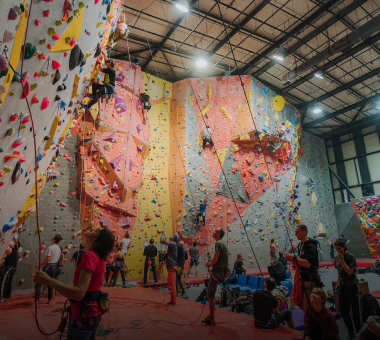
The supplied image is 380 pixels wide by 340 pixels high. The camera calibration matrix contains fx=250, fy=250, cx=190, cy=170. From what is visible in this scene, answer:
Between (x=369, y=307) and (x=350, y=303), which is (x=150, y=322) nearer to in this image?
(x=350, y=303)

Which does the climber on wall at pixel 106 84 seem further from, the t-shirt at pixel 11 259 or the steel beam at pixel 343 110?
the steel beam at pixel 343 110

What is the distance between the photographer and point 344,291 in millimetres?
2529

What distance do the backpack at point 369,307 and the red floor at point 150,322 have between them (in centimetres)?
67

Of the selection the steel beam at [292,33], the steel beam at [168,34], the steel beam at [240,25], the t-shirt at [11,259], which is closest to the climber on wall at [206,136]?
the steel beam at [240,25]

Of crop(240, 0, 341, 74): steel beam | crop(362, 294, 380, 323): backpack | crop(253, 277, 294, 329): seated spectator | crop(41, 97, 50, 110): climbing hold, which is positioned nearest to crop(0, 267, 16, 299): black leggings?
crop(41, 97, 50, 110): climbing hold

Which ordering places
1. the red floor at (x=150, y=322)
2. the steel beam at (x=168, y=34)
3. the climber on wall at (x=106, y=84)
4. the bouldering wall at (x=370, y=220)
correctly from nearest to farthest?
the red floor at (x=150, y=322), the climber on wall at (x=106, y=84), the steel beam at (x=168, y=34), the bouldering wall at (x=370, y=220)

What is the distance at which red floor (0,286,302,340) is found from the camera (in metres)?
2.60

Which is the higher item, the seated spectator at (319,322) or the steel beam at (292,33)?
the steel beam at (292,33)

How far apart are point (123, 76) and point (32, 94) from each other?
22.2 ft

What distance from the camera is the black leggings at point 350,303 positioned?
8.08ft

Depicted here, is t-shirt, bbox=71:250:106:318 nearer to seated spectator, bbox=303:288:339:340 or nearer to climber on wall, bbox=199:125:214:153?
seated spectator, bbox=303:288:339:340

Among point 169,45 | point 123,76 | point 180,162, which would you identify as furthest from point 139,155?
point 169,45

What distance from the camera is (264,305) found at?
2729mm

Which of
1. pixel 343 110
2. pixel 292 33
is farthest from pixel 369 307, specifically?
pixel 343 110
